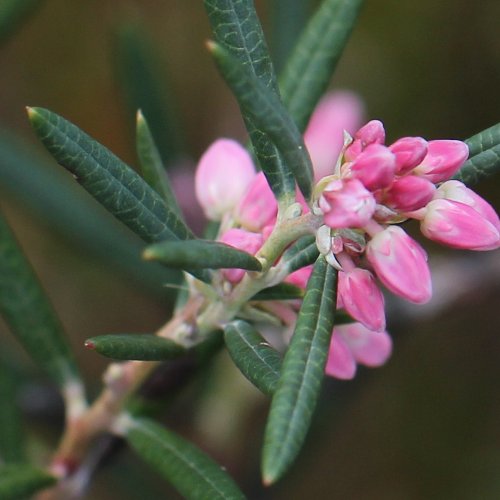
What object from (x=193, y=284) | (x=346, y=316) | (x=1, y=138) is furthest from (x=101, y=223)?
(x=346, y=316)

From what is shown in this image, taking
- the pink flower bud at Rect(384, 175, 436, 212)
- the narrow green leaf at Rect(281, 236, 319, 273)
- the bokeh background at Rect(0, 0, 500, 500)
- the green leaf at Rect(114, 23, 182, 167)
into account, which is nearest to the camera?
the pink flower bud at Rect(384, 175, 436, 212)

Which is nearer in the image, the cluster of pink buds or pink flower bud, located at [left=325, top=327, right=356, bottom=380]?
the cluster of pink buds

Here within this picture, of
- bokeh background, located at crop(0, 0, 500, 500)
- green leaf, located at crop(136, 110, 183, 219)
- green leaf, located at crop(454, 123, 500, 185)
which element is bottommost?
bokeh background, located at crop(0, 0, 500, 500)

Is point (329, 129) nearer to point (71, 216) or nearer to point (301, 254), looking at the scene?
point (71, 216)

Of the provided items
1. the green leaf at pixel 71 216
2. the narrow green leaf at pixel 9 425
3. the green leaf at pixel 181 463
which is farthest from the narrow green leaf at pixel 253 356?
the green leaf at pixel 71 216

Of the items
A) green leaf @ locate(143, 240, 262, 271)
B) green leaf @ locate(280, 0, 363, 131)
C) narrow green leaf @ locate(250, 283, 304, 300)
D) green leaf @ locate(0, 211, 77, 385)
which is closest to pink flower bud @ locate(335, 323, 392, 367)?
narrow green leaf @ locate(250, 283, 304, 300)

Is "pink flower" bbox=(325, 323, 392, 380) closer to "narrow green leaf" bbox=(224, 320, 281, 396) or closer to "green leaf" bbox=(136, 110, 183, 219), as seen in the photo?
"narrow green leaf" bbox=(224, 320, 281, 396)
